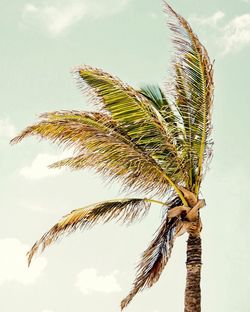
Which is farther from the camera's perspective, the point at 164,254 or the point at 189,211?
the point at 164,254

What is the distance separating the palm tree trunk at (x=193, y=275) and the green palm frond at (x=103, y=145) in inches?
42.4

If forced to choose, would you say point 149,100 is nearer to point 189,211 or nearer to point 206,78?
point 206,78

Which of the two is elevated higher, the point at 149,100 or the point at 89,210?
the point at 149,100

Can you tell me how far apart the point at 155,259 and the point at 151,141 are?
2673 mm

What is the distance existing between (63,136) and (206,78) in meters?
2.96

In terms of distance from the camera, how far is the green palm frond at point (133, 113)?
10633 mm

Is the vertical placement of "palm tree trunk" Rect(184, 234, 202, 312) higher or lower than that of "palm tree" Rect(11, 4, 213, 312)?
lower

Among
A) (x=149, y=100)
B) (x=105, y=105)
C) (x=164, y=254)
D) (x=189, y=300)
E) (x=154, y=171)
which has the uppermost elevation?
(x=149, y=100)

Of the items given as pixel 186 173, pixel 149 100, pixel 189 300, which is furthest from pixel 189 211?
pixel 149 100

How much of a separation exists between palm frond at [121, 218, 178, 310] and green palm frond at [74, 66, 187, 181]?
1421 millimetres

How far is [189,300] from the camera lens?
10.5 meters

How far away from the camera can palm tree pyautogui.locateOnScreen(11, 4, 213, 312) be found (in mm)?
10633

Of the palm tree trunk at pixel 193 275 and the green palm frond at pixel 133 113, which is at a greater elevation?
the green palm frond at pixel 133 113

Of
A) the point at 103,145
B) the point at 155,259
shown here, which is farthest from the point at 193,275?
the point at 103,145
